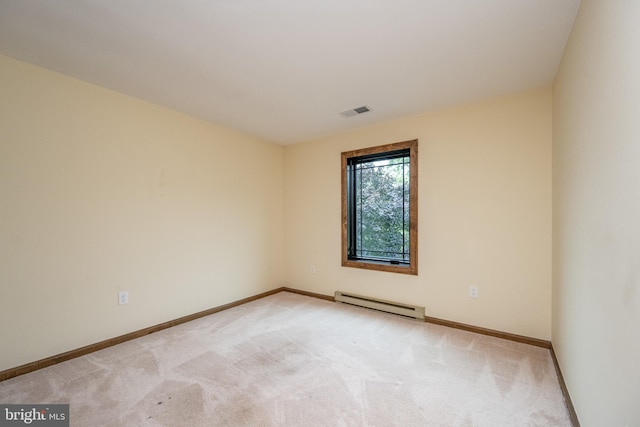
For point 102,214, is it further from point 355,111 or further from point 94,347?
point 355,111

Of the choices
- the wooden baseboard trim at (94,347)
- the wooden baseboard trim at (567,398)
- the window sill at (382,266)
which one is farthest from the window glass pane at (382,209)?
the wooden baseboard trim at (94,347)

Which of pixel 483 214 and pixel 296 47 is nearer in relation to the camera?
pixel 296 47

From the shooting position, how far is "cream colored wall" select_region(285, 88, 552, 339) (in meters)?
2.47

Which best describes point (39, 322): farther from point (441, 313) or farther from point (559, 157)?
point (559, 157)

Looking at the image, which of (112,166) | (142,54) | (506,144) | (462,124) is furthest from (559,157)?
(112,166)

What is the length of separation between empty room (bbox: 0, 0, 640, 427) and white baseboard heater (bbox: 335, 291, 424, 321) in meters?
0.04

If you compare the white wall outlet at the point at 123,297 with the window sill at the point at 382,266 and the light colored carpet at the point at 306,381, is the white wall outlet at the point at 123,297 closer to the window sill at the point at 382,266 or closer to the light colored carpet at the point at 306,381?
the light colored carpet at the point at 306,381

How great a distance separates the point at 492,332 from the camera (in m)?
2.66

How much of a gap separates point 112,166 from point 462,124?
3455 millimetres

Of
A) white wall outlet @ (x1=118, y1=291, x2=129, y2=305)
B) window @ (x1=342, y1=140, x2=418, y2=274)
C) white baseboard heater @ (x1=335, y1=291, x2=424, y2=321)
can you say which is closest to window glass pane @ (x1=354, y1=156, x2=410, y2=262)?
window @ (x1=342, y1=140, x2=418, y2=274)

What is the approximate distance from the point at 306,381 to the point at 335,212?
88.4 inches

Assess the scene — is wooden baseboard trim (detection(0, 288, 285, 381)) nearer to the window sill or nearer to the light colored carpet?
the light colored carpet

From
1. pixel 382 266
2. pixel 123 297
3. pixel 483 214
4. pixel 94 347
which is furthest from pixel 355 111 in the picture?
pixel 94 347

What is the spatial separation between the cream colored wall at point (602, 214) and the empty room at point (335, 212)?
0.06 ft
